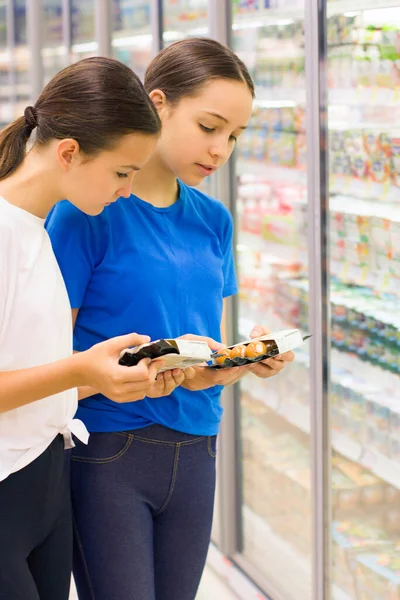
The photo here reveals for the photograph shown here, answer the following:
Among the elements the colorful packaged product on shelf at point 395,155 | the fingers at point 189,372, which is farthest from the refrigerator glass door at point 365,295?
the fingers at point 189,372

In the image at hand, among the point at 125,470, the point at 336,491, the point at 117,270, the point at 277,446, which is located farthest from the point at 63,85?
the point at 277,446

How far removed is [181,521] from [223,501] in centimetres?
182

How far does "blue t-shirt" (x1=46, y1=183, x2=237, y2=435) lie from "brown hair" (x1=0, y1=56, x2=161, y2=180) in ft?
0.53

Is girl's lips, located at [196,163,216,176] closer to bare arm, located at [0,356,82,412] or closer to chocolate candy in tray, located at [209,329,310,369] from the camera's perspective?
chocolate candy in tray, located at [209,329,310,369]

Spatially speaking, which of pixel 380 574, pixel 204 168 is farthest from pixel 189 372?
pixel 380 574

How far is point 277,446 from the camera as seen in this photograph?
341 cm

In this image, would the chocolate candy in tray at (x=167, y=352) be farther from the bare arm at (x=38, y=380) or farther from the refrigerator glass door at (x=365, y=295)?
the refrigerator glass door at (x=365, y=295)

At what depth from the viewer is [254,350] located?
1603 mm

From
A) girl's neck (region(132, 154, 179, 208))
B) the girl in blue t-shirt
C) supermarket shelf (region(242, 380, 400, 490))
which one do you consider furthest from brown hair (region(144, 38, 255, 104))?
supermarket shelf (region(242, 380, 400, 490))

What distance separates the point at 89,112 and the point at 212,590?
7.88 feet

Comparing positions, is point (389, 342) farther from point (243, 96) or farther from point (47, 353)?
point (47, 353)

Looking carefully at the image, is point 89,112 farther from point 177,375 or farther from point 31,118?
point 177,375

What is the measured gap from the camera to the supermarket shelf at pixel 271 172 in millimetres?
2938

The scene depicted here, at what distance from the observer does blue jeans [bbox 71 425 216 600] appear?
1.73 meters
